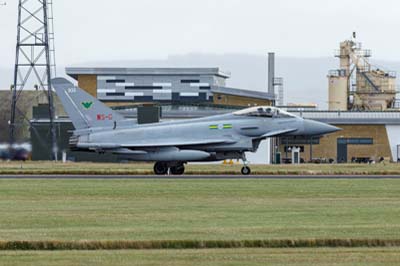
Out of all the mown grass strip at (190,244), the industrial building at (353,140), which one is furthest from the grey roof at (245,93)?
the mown grass strip at (190,244)

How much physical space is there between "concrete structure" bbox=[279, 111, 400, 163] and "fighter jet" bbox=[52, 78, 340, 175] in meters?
37.5

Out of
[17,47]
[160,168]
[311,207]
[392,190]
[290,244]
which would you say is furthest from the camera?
[17,47]

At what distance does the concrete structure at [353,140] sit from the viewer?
293ft

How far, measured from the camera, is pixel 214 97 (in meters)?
112

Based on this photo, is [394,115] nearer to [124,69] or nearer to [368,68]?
[368,68]

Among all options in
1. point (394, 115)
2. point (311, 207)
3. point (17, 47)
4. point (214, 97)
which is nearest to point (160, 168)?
point (311, 207)

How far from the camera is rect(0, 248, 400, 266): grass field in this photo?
1655 cm

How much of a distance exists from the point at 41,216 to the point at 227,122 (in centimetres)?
2799

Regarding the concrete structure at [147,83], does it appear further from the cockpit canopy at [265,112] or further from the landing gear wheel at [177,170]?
the landing gear wheel at [177,170]

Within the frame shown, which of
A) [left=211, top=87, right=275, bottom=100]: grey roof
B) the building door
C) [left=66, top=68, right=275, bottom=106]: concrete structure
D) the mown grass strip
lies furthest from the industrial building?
the mown grass strip

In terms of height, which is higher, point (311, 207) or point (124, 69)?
point (124, 69)

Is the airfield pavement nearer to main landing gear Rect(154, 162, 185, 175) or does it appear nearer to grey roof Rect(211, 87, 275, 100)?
main landing gear Rect(154, 162, 185, 175)

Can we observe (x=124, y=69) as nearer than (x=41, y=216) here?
No

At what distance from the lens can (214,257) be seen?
1720 cm
